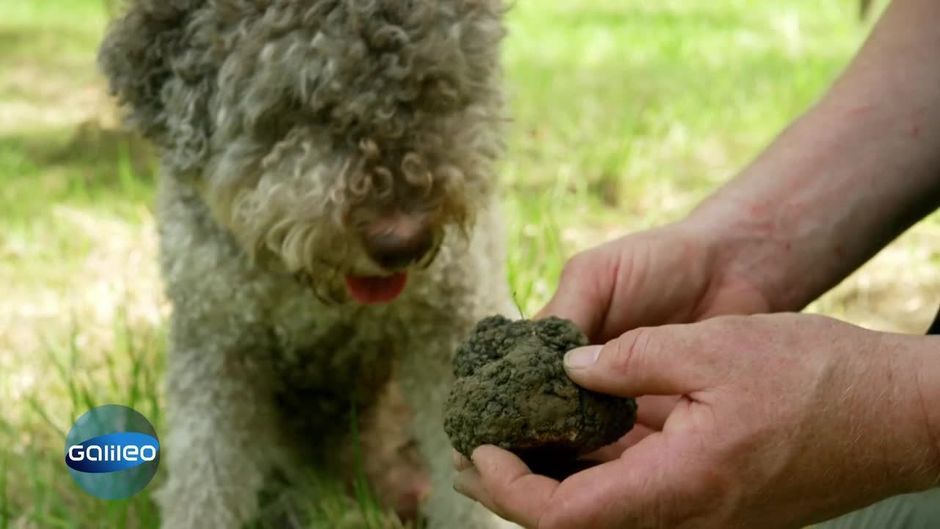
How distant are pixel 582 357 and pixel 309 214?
0.56 m

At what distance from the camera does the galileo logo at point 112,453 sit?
2.00m

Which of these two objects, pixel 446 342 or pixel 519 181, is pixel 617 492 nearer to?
pixel 446 342

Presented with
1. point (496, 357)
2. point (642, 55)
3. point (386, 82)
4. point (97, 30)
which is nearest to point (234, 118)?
point (386, 82)

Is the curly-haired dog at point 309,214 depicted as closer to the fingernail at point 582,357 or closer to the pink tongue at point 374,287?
the pink tongue at point 374,287

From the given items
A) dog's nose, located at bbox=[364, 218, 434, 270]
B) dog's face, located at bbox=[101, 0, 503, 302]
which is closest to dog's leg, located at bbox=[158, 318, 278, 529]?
dog's face, located at bbox=[101, 0, 503, 302]

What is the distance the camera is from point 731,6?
23.5 ft

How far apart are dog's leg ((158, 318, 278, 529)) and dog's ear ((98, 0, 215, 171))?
0.34 meters

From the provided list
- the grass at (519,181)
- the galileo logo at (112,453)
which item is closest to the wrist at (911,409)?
the grass at (519,181)

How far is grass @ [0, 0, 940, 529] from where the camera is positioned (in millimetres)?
2475

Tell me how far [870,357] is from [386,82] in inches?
32.3

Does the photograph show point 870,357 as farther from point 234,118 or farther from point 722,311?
point 234,118

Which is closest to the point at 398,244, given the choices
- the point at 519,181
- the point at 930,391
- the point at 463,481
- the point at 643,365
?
the point at 463,481

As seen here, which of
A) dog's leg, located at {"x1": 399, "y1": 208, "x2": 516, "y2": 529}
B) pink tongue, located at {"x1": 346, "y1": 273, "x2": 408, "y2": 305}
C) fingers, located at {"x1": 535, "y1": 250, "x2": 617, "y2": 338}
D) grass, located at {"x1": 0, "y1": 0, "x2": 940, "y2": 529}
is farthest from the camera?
grass, located at {"x1": 0, "y1": 0, "x2": 940, "y2": 529}

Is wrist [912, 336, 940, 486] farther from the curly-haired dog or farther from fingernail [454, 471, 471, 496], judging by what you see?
the curly-haired dog
